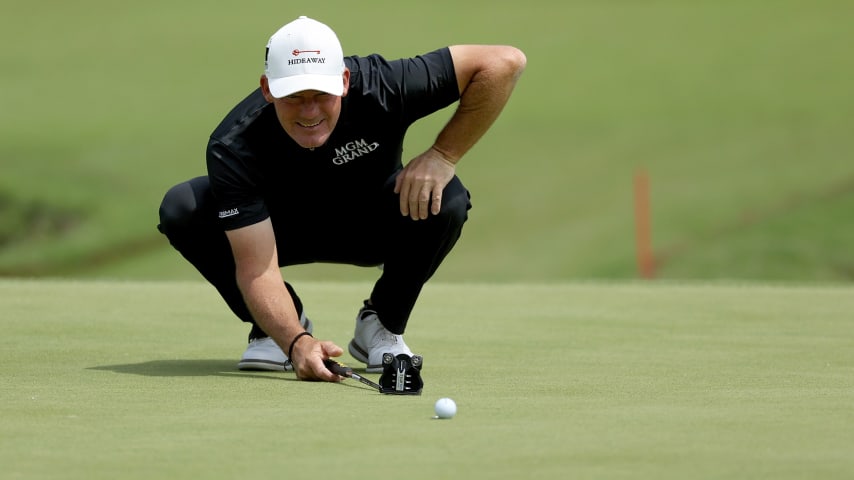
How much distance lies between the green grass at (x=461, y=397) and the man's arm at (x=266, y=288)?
0.14 meters

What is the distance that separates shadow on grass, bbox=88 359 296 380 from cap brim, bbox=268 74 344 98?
97 centimetres

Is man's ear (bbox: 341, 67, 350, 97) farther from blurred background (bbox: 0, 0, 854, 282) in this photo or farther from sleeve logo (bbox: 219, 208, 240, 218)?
blurred background (bbox: 0, 0, 854, 282)

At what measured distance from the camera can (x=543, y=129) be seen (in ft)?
84.8

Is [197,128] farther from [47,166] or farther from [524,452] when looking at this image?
[524,452]

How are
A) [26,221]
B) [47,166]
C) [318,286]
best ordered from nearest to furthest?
[318,286]
[26,221]
[47,166]

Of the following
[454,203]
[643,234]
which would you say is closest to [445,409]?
[454,203]

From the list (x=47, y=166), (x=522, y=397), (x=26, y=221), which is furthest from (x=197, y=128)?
(x=522, y=397)

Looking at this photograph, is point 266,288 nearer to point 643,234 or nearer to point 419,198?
point 419,198

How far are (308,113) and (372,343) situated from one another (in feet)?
3.33

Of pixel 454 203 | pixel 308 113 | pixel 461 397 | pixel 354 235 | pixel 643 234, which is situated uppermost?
pixel 308 113

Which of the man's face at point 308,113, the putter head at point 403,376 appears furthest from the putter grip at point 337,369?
the man's face at point 308,113

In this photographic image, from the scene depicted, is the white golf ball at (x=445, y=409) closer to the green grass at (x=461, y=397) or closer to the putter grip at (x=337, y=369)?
the green grass at (x=461, y=397)

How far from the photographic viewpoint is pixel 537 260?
64.4 ft

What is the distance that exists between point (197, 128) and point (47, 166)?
3.19 meters
